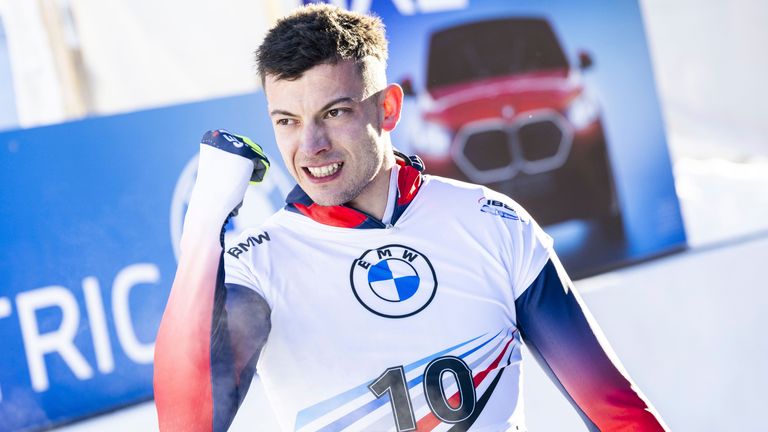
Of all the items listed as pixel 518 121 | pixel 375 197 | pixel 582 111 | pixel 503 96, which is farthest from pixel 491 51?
pixel 375 197

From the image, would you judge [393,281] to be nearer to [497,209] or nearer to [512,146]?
[497,209]

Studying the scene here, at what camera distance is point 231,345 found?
151 cm

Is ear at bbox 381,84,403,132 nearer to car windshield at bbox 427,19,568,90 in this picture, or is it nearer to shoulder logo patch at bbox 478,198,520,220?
shoulder logo patch at bbox 478,198,520,220

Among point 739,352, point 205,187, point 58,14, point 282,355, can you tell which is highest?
point 58,14

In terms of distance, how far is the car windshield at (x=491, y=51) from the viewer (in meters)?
3.38

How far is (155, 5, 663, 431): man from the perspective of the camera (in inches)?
60.1

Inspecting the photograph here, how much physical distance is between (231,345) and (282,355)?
124 millimetres

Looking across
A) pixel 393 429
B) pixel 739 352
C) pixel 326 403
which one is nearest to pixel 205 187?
pixel 326 403

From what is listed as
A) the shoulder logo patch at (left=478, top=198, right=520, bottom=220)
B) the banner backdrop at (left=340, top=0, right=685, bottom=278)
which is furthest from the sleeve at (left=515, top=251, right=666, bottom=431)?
the banner backdrop at (left=340, top=0, right=685, bottom=278)

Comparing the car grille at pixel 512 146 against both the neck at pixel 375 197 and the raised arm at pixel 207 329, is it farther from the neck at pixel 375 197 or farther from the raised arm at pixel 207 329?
the raised arm at pixel 207 329

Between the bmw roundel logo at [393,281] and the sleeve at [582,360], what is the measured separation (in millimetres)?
208

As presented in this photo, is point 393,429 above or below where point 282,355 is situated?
below

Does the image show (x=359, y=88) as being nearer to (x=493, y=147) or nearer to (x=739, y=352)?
(x=493, y=147)

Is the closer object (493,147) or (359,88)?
(359,88)
